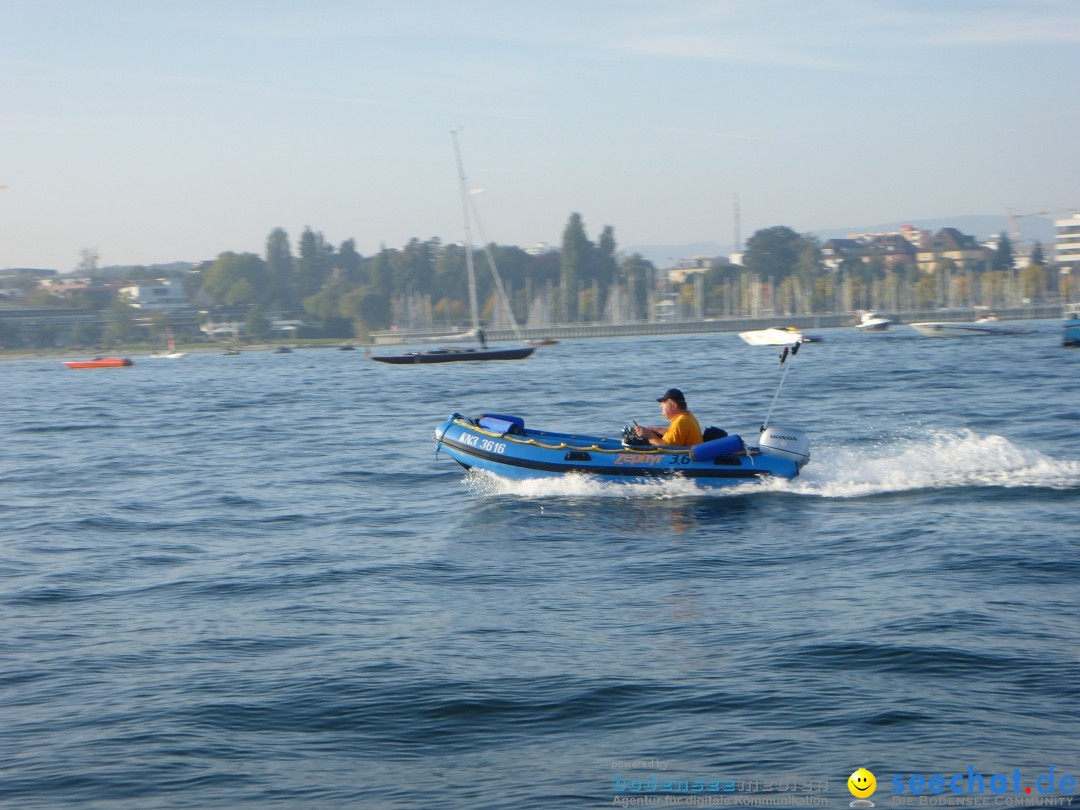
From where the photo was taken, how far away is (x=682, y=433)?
14305mm

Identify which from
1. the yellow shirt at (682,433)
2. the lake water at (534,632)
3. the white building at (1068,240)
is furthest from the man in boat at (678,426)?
the white building at (1068,240)

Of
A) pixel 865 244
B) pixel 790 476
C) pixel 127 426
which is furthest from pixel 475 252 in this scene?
pixel 790 476

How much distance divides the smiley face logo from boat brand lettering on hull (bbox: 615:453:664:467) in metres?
8.22

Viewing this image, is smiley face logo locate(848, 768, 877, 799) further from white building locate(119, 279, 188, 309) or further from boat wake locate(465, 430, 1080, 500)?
white building locate(119, 279, 188, 309)

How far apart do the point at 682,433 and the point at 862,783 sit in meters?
8.57

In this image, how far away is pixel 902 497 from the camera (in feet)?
45.9

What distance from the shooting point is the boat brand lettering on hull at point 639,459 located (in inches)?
558

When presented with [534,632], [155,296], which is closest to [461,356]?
[534,632]

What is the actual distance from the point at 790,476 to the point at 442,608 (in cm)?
631

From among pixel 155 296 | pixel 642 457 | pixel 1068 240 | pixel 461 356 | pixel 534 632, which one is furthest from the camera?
pixel 1068 240

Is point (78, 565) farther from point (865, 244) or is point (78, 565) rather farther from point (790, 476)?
point (865, 244)

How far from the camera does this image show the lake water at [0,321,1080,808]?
628cm

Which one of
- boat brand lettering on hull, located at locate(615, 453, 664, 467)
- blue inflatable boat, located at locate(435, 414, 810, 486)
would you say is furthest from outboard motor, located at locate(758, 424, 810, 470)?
boat brand lettering on hull, located at locate(615, 453, 664, 467)

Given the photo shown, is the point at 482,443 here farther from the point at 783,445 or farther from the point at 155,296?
the point at 155,296
